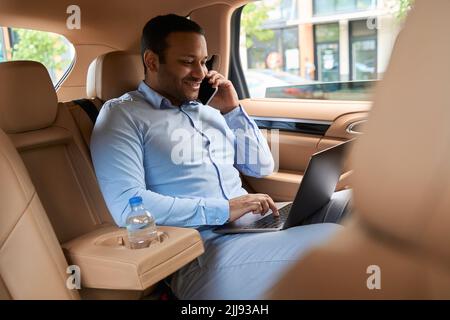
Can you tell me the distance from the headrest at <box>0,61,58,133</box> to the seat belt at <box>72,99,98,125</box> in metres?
0.16

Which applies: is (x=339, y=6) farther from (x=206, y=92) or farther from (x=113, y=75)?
(x=113, y=75)

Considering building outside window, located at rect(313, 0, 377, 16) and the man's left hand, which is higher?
building outside window, located at rect(313, 0, 377, 16)

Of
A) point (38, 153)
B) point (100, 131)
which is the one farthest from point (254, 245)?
point (38, 153)

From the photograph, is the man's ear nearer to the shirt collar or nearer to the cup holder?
the shirt collar

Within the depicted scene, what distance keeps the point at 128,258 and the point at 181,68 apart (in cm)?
77

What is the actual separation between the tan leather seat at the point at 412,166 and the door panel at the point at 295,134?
1.62 meters

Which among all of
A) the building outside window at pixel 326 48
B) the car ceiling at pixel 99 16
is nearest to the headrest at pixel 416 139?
the car ceiling at pixel 99 16

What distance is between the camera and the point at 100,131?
1.52 m

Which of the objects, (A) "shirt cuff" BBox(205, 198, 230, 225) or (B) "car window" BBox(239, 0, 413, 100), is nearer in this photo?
(A) "shirt cuff" BBox(205, 198, 230, 225)

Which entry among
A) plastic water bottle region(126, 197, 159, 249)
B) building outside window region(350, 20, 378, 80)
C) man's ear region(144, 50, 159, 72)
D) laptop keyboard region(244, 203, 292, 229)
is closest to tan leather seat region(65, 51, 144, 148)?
man's ear region(144, 50, 159, 72)

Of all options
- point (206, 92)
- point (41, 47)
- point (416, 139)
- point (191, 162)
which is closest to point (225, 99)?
point (206, 92)

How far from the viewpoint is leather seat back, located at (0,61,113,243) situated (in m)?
1.43
